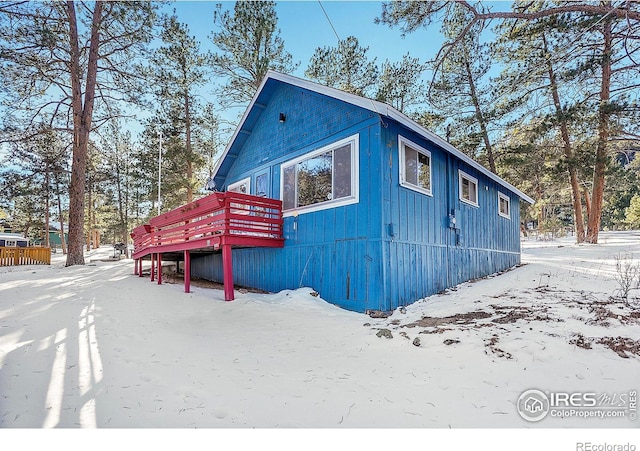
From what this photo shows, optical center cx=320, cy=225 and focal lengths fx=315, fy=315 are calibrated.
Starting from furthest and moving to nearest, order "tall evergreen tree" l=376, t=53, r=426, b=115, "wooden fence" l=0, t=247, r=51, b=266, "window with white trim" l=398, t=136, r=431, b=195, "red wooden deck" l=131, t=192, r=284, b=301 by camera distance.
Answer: "tall evergreen tree" l=376, t=53, r=426, b=115
"wooden fence" l=0, t=247, r=51, b=266
"red wooden deck" l=131, t=192, r=284, b=301
"window with white trim" l=398, t=136, r=431, b=195

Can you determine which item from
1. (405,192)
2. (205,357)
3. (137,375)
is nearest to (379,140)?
(405,192)

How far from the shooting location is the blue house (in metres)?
5.68

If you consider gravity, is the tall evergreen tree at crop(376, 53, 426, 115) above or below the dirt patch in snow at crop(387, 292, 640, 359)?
above

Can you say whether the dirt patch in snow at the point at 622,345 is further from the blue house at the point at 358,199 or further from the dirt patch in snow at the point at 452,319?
the blue house at the point at 358,199

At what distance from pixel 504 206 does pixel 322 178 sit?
313 inches

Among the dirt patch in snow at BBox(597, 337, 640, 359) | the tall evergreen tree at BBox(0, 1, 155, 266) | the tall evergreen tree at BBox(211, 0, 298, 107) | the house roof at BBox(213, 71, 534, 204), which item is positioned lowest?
the dirt patch in snow at BBox(597, 337, 640, 359)

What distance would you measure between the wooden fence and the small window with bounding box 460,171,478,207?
68.3ft

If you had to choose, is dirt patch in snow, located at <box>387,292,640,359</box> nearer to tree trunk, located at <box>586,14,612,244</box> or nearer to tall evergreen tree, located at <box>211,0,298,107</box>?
tree trunk, located at <box>586,14,612,244</box>

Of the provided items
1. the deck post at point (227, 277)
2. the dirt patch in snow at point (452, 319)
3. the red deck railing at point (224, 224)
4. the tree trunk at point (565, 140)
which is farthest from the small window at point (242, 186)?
the tree trunk at point (565, 140)

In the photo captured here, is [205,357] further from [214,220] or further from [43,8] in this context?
[43,8]

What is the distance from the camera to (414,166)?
21.4 feet

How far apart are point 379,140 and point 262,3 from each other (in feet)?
44.9

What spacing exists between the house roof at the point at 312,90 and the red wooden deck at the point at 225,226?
8.96 feet

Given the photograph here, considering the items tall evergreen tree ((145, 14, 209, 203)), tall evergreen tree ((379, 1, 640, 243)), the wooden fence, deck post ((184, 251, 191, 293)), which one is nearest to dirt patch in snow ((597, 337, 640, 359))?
tall evergreen tree ((379, 1, 640, 243))
